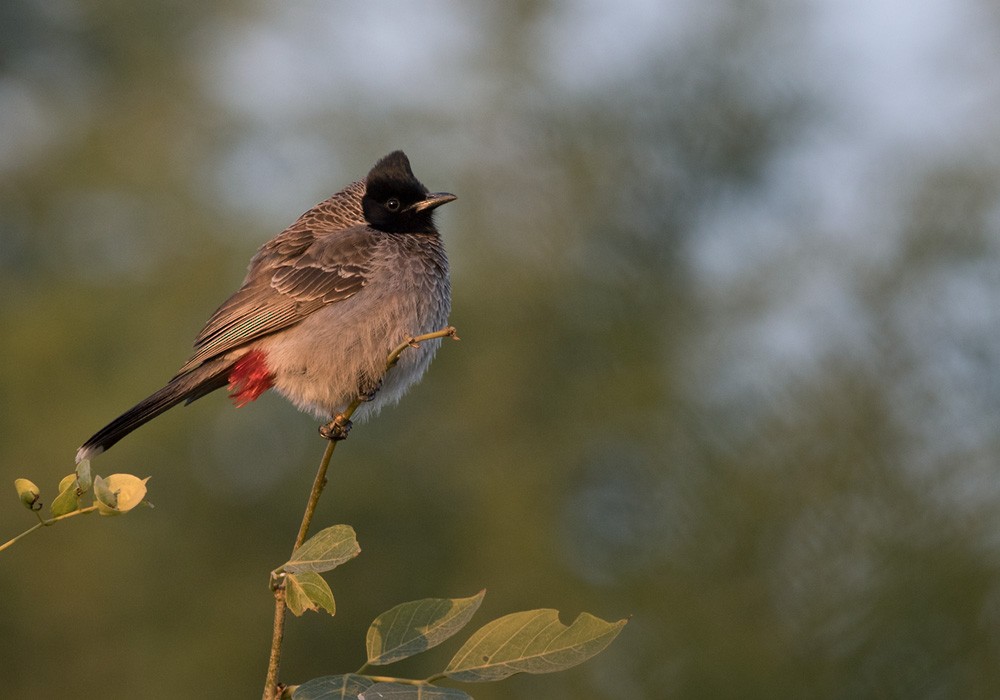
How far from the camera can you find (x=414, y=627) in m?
1.72

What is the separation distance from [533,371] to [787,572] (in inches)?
258

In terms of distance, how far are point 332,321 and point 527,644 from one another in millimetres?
2872

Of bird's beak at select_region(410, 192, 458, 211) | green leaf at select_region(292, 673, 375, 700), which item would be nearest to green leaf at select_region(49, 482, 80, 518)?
green leaf at select_region(292, 673, 375, 700)

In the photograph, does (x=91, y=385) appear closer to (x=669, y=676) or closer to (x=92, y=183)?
(x=92, y=183)

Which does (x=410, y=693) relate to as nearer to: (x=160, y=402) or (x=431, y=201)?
(x=160, y=402)

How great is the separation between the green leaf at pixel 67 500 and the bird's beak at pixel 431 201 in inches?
109

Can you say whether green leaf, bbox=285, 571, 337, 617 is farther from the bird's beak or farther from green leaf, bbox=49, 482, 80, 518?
the bird's beak

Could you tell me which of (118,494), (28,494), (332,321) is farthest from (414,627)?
(332,321)

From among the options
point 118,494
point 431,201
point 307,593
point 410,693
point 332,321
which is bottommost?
point 410,693

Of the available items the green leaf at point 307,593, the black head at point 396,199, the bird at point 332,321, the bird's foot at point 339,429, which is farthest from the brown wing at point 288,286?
the green leaf at point 307,593

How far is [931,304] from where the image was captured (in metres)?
16.6

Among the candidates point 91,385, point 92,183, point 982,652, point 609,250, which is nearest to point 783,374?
point 982,652

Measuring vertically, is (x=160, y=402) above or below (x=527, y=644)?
above

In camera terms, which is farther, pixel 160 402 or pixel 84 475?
pixel 160 402
